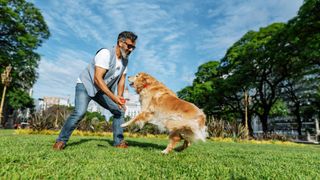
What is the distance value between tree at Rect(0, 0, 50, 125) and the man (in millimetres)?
22183

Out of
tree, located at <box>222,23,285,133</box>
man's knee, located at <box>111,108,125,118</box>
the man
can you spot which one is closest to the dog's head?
the man

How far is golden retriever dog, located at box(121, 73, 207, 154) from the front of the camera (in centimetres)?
452

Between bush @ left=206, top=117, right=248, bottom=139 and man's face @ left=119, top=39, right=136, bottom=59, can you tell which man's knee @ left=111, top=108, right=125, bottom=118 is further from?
bush @ left=206, top=117, right=248, bottom=139

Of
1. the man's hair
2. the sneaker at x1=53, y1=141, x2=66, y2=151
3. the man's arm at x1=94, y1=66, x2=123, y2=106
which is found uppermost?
the man's hair

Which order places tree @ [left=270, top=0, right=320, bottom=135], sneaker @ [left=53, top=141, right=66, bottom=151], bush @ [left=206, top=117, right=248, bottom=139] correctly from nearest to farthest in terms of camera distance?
1. sneaker @ [left=53, top=141, right=66, bottom=151]
2. bush @ [left=206, top=117, right=248, bottom=139]
3. tree @ [left=270, top=0, right=320, bottom=135]

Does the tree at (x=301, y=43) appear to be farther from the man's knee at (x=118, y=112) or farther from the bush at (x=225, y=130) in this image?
the man's knee at (x=118, y=112)

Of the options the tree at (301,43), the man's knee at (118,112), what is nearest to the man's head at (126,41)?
the man's knee at (118,112)

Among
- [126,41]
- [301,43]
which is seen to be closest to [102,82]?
[126,41]

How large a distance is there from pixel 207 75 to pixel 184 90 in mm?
8134

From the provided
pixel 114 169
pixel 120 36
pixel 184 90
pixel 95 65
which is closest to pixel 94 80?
pixel 95 65

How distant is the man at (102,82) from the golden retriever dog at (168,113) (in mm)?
479

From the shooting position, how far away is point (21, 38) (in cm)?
2439

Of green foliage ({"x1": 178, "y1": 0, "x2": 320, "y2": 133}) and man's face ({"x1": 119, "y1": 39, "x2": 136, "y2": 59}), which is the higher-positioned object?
green foliage ({"x1": 178, "y1": 0, "x2": 320, "y2": 133})

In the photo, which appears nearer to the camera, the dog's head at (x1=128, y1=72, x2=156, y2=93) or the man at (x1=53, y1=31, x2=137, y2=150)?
the man at (x1=53, y1=31, x2=137, y2=150)
